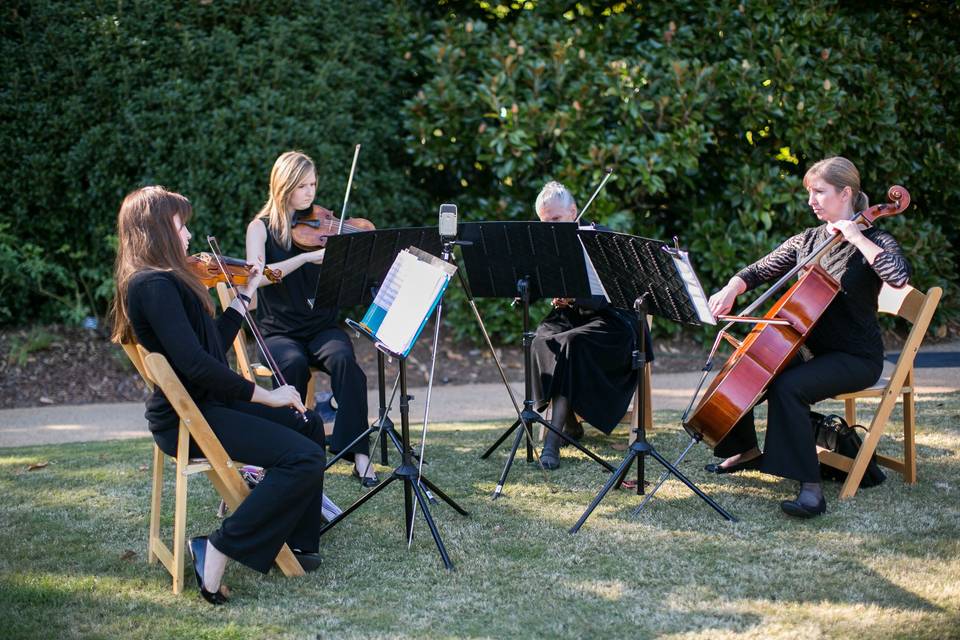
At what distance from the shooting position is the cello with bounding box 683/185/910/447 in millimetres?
4293

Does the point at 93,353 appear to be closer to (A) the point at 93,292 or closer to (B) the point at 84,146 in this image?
(A) the point at 93,292

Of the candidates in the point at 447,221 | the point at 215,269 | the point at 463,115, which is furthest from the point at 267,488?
the point at 463,115

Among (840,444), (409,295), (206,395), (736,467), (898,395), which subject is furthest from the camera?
(736,467)

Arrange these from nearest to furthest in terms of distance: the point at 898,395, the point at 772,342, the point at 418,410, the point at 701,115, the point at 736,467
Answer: the point at 772,342
the point at 898,395
the point at 736,467
the point at 418,410
the point at 701,115

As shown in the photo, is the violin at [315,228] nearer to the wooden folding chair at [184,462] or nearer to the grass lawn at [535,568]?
the grass lawn at [535,568]

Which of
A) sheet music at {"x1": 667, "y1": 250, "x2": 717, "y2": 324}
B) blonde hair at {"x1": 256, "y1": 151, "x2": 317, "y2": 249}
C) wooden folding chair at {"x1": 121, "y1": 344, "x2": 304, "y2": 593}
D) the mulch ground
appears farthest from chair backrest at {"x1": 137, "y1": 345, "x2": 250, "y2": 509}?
the mulch ground

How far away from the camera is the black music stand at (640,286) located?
13.4 feet

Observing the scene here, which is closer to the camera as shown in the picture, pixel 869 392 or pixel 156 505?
pixel 156 505

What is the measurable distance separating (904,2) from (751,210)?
274cm

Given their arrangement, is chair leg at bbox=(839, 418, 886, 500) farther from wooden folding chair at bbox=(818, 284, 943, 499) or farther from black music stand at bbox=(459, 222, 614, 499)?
black music stand at bbox=(459, 222, 614, 499)

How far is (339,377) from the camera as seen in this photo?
5.08 meters

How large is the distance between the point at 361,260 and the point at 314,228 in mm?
1068

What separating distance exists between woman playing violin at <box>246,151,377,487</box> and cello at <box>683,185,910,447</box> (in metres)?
1.74

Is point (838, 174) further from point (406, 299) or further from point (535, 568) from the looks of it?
point (535, 568)
